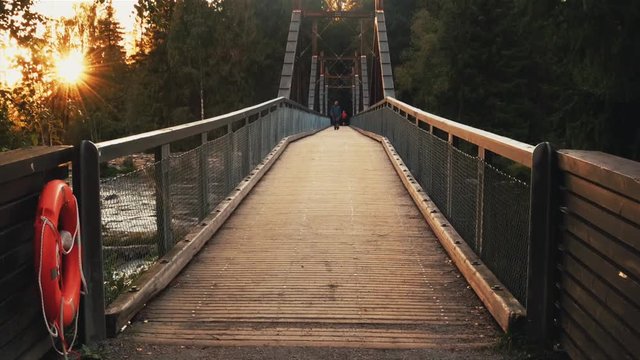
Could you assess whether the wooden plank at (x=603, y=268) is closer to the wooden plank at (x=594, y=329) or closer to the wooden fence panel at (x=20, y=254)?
the wooden plank at (x=594, y=329)

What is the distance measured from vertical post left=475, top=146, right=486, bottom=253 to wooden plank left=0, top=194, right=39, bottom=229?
2.80m

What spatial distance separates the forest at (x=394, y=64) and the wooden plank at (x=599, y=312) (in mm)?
4672

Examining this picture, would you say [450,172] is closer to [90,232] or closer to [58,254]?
[90,232]

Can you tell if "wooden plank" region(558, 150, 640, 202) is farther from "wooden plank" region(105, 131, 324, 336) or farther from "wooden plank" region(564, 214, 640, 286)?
"wooden plank" region(105, 131, 324, 336)

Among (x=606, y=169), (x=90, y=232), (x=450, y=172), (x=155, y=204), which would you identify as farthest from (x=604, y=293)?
(x=450, y=172)

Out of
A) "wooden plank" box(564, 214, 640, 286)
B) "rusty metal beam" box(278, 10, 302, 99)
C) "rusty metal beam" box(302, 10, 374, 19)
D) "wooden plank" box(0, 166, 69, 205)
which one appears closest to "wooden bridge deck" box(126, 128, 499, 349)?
"wooden plank" box(564, 214, 640, 286)

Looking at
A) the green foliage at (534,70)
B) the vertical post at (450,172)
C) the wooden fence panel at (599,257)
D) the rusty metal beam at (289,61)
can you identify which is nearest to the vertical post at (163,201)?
→ the vertical post at (450,172)

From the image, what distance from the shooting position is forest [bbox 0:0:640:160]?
36.9 ft

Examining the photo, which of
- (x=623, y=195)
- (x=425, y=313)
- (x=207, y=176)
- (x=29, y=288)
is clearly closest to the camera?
(x=623, y=195)

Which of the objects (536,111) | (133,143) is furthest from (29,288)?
(536,111)

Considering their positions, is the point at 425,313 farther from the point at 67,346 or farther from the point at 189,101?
the point at 189,101

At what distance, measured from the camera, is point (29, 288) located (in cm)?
314

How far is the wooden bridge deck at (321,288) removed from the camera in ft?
12.8

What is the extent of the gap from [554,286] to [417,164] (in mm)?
5740
